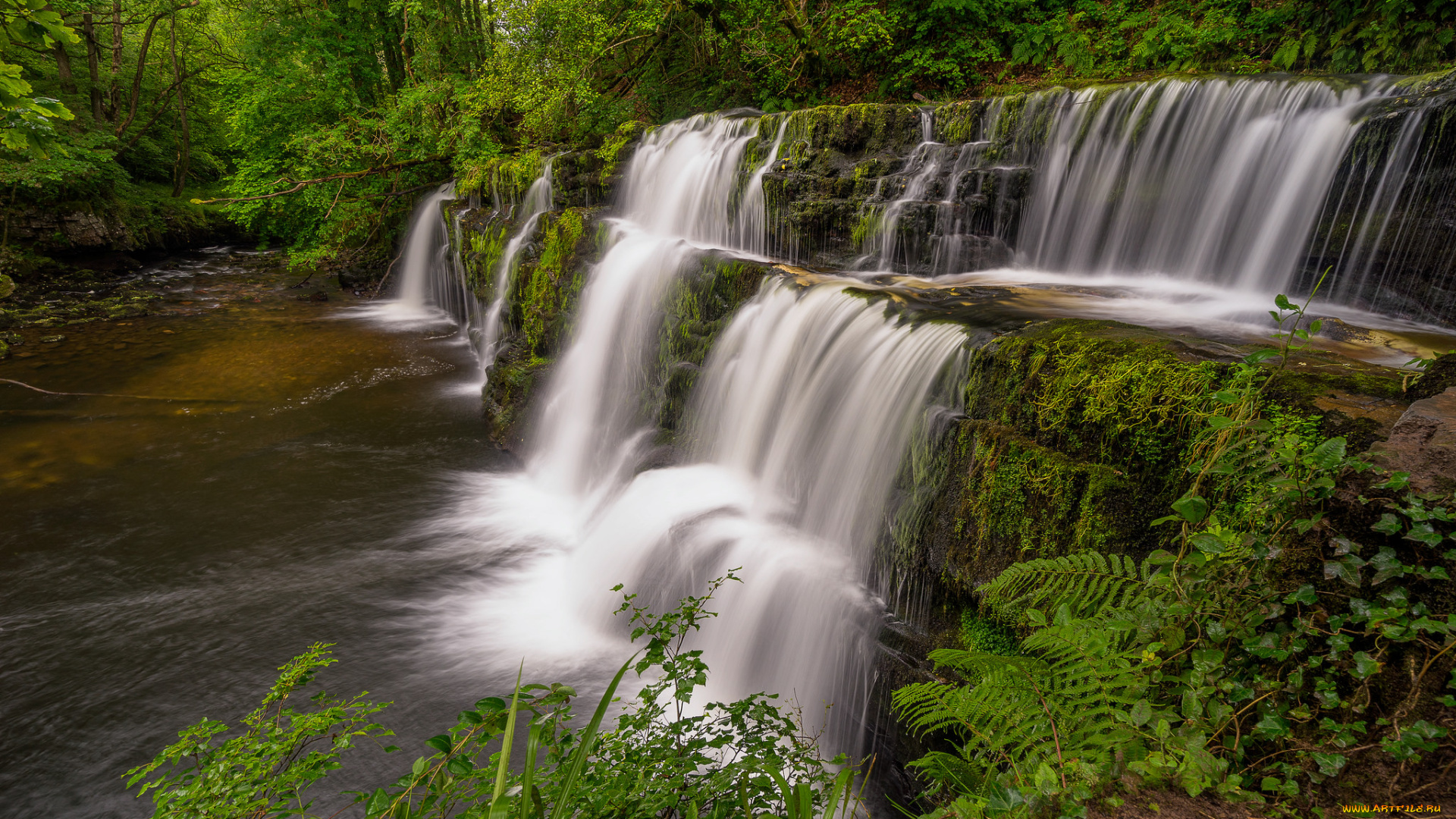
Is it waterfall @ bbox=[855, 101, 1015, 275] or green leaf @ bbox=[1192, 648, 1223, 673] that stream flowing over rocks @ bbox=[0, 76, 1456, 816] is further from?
green leaf @ bbox=[1192, 648, 1223, 673]

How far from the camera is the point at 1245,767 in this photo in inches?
68.2

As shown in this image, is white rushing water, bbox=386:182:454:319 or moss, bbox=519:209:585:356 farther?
white rushing water, bbox=386:182:454:319

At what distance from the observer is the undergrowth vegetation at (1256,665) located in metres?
1.64

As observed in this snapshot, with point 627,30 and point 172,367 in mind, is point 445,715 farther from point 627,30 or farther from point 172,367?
point 627,30

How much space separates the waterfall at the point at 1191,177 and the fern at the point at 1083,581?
14.4 feet

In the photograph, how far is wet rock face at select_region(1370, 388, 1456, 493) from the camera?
5.91ft

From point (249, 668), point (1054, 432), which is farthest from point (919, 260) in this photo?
point (249, 668)

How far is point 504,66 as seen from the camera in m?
13.0

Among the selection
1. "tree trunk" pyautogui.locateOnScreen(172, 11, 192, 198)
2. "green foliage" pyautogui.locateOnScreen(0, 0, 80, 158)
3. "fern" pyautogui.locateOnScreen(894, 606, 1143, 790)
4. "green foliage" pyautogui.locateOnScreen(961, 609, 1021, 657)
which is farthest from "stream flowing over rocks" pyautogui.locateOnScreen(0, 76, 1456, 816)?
"tree trunk" pyautogui.locateOnScreen(172, 11, 192, 198)

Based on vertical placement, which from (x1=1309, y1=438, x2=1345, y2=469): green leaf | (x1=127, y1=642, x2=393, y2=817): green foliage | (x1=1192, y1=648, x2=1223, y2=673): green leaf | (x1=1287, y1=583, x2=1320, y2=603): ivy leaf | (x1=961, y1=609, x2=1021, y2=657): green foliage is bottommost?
(x1=127, y1=642, x2=393, y2=817): green foliage

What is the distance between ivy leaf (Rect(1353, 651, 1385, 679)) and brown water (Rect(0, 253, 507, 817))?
182 inches

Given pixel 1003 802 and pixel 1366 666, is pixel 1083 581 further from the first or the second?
pixel 1003 802

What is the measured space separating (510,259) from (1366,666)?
10.8 m

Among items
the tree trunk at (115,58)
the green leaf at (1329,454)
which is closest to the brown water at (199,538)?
the green leaf at (1329,454)
